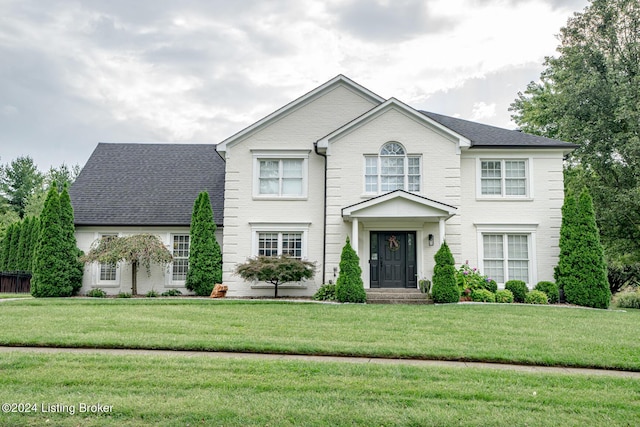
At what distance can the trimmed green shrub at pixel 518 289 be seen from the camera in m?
A: 16.0

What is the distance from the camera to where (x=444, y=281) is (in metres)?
14.8

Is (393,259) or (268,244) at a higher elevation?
(268,244)

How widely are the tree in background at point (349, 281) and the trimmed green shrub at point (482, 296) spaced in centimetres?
385

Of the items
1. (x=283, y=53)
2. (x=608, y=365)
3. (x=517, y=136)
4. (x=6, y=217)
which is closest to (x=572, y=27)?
(x=517, y=136)

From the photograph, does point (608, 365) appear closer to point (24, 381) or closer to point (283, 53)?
point (24, 381)

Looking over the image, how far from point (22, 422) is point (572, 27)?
27.1 metres

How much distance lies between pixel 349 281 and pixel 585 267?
817 cm

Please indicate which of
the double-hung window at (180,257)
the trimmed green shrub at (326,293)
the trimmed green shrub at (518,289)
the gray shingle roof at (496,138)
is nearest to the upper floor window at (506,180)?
the gray shingle roof at (496,138)

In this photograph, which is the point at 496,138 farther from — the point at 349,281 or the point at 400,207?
the point at 349,281

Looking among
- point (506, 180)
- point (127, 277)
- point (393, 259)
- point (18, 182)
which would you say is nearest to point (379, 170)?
point (393, 259)

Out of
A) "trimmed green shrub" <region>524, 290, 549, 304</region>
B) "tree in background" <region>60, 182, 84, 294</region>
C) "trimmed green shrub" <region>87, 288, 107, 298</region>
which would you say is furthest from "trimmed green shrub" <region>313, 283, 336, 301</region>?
"tree in background" <region>60, 182, 84, 294</region>

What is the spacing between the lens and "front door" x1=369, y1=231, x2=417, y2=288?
16.8 meters

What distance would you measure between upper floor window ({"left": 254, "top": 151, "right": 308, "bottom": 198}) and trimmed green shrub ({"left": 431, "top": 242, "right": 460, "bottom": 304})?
5.85 m

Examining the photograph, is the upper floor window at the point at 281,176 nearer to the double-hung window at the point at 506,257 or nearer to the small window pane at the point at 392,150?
the small window pane at the point at 392,150
